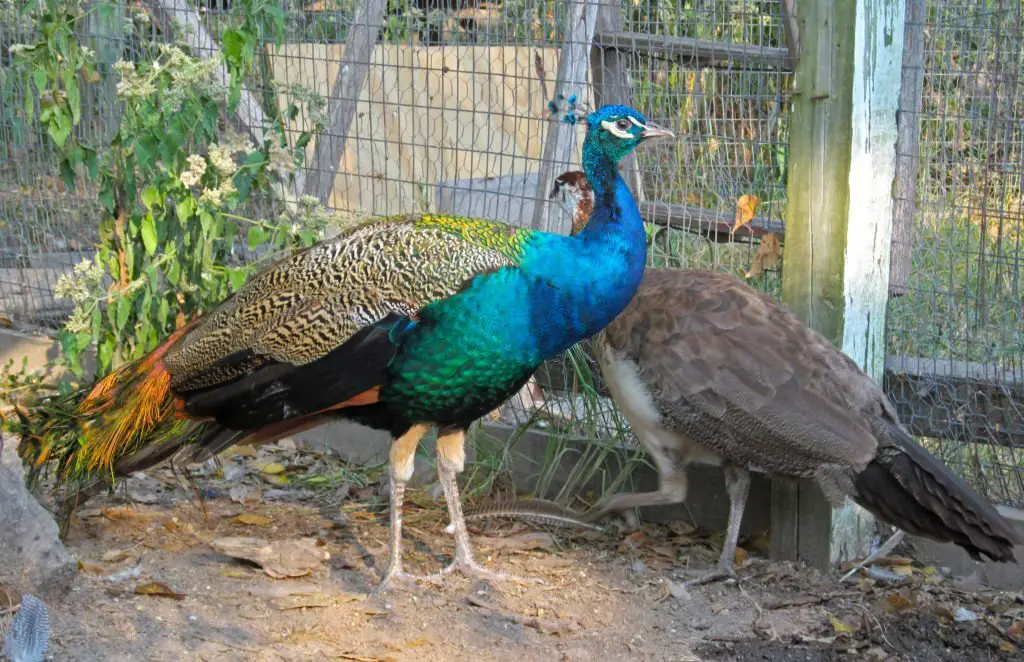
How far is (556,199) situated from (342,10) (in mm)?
1522

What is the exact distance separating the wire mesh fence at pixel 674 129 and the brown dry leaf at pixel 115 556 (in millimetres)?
1758

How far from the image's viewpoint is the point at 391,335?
3824 millimetres

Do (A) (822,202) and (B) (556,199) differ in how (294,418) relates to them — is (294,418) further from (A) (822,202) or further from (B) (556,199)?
(A) (822,202)

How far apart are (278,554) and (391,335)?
3.38ft

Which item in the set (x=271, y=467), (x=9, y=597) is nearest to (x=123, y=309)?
(x=271, y=467)

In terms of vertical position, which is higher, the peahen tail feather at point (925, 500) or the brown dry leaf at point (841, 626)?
the peahen tail feather at point (925, 500)

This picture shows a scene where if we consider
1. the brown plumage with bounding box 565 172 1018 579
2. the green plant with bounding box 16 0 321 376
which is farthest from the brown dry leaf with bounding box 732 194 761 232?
the green plant with bounding box 16 0 321 376

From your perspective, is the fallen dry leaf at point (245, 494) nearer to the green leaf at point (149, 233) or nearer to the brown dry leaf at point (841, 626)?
the green leaf at point (149, 233)

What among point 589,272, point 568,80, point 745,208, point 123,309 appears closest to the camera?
point 589,272

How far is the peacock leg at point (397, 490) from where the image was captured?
4.20 meters

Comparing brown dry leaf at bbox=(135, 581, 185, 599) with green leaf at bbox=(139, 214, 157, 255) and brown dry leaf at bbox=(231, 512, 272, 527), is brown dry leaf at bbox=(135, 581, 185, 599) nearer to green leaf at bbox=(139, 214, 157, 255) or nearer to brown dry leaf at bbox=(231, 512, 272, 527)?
brown dry leaf at bbox=(231, 512, 272, 527)

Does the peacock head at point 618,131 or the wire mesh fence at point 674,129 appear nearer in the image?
the peacock head at point 618,131

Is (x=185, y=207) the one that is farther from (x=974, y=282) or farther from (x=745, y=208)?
(x=974, y=282)

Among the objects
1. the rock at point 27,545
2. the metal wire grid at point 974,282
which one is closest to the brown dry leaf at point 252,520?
the rock at point 27,545
